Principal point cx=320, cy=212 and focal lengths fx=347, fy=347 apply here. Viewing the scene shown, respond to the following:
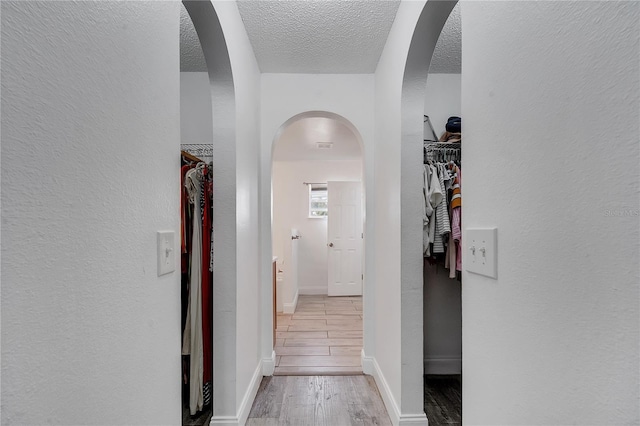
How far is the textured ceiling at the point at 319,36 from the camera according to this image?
6.43 feet

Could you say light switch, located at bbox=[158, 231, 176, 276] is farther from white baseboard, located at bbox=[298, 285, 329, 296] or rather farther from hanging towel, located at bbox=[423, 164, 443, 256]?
white baseboard, located at bbox=[298, 285, 329, 296]

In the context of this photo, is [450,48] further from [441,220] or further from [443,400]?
[443,400]

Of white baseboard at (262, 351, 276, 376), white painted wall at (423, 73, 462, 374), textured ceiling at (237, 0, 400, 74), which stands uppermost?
textured ceiling at (237, 0, 400, 74)

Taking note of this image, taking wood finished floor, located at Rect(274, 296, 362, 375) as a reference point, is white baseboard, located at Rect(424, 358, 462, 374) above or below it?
above

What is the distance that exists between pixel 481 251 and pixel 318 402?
183 cm

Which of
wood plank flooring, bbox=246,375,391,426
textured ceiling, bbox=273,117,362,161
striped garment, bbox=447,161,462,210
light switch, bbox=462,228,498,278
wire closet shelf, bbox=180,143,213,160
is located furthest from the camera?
textured ceiling, bbox=273,117,362,161

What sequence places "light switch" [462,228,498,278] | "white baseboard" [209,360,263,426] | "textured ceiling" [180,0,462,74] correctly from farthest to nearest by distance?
1. "textured ceiling" [180,0,462,74]
2. "white baseboard" [209,360,263,426]
3. "light switch" [462,228,498,278]

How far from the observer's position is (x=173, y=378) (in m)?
1.00

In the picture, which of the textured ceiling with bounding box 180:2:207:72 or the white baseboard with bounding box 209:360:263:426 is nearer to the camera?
the white baseboard with bounding box 209:360:263:426

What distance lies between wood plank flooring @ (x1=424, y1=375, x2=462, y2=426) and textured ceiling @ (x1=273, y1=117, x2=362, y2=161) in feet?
8.00

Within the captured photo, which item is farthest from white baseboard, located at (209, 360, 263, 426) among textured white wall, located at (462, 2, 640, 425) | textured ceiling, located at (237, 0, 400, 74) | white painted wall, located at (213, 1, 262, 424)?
textured ceiling, located at (237, 0, 400, 74)

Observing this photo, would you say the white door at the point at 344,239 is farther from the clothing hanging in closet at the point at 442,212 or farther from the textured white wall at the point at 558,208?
the textured white wall at the point at 558,208

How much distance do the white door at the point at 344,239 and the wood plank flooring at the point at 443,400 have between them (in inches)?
127

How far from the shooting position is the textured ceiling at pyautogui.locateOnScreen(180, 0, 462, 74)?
6.43ft
